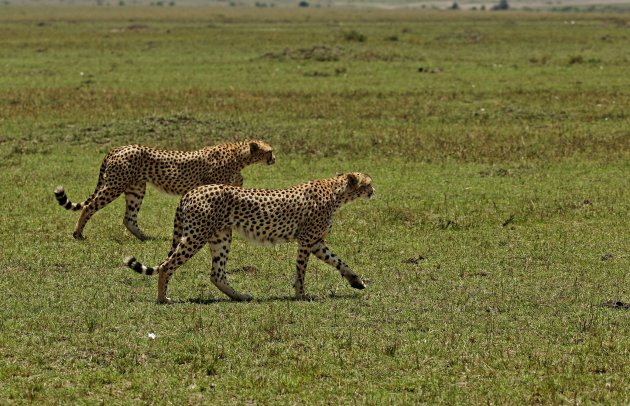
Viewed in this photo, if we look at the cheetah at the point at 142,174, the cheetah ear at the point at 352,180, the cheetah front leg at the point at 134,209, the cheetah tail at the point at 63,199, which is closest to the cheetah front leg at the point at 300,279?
the cheetah ear at the point at 352,180

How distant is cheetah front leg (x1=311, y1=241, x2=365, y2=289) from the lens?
462 inches

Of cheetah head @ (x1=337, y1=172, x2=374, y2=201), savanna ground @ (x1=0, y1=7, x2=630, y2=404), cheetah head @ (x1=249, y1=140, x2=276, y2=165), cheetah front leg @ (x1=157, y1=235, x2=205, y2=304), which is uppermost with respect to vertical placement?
cheetah head @ (x1=337, y1=172, x2=374, y2=201)

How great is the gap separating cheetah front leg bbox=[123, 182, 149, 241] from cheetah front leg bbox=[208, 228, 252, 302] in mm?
3197

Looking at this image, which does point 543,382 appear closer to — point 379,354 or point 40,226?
point 379,354

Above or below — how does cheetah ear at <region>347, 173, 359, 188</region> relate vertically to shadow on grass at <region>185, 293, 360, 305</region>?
above

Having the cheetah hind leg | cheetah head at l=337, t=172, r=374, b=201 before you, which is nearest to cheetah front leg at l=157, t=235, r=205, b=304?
cheetah head at l=337, t=172, r=374, b=201

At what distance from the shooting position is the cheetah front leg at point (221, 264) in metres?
11.5

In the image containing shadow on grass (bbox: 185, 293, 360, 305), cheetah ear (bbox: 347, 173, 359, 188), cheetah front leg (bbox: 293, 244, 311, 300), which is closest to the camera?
shadow on grass (bbox: 185, 293, 360, 305)

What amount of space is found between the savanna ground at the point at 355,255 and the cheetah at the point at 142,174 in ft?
1.48

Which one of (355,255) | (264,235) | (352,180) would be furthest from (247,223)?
(355,255)

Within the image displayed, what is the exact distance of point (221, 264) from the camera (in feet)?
37.9

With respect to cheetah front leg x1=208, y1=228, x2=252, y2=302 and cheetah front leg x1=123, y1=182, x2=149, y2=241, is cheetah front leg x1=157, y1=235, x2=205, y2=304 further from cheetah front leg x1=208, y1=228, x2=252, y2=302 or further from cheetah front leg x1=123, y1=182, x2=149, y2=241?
cheetah front leg x1=123, y1=182, x2=149, y2=241

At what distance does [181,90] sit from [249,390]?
22959 mm

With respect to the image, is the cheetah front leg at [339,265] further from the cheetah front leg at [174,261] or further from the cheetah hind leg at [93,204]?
the cheetah hind leg at [93,204]
